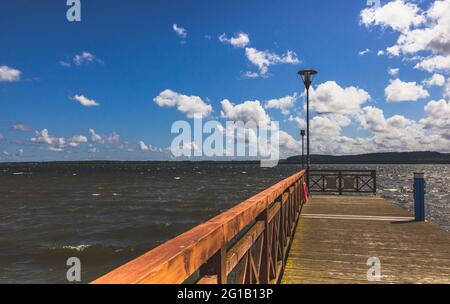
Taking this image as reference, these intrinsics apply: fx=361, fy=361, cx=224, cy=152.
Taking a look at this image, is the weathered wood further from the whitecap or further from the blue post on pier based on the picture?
the whitecap

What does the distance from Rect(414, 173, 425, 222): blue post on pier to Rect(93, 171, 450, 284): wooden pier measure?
1.13 ft

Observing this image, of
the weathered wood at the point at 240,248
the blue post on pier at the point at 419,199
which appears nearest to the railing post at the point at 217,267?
the weathered wood at the point at 240,248

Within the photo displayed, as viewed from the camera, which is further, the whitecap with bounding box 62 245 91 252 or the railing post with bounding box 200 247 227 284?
the whitecap with bounding box 62 245 91 252

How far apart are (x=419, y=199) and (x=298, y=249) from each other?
489 cm

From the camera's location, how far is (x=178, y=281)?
1.68 meters

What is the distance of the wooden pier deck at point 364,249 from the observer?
17.9 feet

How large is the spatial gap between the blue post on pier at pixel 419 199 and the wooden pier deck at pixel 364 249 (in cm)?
25

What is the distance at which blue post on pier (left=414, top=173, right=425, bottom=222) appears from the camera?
975 centimetres

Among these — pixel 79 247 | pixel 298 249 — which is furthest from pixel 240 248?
pixel 79 247

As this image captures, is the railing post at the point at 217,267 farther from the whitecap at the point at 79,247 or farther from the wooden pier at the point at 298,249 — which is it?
the whitecap at the point at 79,247

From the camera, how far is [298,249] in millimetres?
7047

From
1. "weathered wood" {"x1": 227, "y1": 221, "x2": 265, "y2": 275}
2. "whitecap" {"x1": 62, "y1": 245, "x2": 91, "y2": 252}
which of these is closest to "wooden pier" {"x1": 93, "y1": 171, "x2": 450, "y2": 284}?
"weathered wood" {"x1": 227, "y1": 221, "x2": 265, "y2": 275}

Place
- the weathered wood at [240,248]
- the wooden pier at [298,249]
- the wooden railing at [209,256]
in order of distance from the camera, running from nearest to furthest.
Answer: the wooden railing at [209,256] < the wooden pier at [298,249] < the weathered wood at [240,248]
